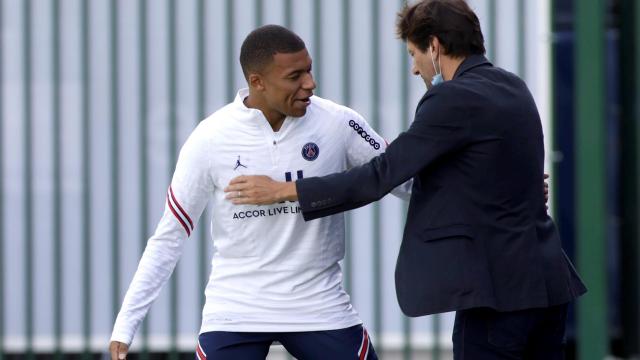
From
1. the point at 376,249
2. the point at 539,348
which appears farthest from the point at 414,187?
the point at 376,249

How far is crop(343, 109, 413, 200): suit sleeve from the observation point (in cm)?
403

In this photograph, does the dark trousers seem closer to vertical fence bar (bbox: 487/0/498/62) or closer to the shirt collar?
the shirt collar

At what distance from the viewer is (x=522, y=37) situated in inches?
251

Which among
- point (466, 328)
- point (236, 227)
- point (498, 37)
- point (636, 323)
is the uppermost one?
point (498, 37)

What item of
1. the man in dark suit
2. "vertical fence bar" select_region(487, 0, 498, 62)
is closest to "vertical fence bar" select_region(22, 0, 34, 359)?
"vertical fence bar" select_region(487, 0, 498, 62)

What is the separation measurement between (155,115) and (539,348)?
3.18 metres

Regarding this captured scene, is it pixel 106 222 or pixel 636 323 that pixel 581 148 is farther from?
pixel 106 222

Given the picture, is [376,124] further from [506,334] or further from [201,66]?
[506,334]

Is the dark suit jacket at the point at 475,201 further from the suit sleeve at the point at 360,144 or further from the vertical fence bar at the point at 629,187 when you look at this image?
the vertical fence bar at the point at 629,187

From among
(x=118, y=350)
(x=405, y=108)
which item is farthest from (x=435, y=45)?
(x=405, y=108)

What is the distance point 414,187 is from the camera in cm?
369

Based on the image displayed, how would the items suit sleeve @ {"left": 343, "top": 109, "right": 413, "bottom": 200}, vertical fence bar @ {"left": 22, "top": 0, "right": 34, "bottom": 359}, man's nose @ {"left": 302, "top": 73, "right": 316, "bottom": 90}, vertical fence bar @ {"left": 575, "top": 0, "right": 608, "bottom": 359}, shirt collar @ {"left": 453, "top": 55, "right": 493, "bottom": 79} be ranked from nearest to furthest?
shirt collar @ {"left": 453, "top": 55, "right": 493, "bottom": 79} → man's nose @ {"left": 302, "top": 73, "right": 316, "bottom": 90} → suit sleeve @ {"left": 343, "top": 109, "right": 413, "bottom": 200} → vertical fence bar @ {"left": 575, "top": 0, "right": 608, "bottom": 359} → vertical fence bar @ {"left": 22, "top": 0, "right": 34, "bottom": 359}

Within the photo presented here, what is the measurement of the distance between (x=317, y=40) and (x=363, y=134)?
2389 millimetres

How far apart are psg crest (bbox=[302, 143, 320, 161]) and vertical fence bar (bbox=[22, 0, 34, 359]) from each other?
2.86m
